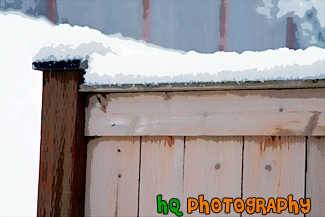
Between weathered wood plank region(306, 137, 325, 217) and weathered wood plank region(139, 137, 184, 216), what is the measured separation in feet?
0.93

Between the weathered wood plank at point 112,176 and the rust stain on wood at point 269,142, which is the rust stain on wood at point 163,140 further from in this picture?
the rust stain on wood at point 269,142

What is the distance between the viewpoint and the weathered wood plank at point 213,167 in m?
1.27

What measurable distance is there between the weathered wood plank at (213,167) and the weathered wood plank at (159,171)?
2 cm

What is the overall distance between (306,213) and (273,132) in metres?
0.18

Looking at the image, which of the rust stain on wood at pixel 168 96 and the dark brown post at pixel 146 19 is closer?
the rust stain on wood at pixel 168 96

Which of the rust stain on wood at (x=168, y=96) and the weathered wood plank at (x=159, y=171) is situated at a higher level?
the rust stain on wood at (x=168, y=96)

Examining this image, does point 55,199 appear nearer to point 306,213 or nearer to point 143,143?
point 143,143

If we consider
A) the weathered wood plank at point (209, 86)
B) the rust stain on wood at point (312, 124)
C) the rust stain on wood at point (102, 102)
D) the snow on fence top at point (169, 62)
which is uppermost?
the snow on fence top at point (169, 62)

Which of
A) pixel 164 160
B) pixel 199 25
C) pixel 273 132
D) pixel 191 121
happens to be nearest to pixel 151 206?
pixel 164 160

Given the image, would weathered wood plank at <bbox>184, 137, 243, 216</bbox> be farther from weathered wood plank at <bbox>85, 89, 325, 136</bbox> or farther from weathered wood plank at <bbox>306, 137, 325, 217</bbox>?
weathered wood plank at <bbox>306, 137, 325, 217</bbox>

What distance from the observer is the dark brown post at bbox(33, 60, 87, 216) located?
136 centimetres

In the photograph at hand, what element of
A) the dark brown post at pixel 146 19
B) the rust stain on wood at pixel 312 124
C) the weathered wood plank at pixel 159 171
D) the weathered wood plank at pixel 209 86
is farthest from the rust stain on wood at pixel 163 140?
the dark brown post at pixel 146 19

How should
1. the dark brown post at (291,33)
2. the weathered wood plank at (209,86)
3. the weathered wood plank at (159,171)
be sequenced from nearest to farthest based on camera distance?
1. the weathered wood plank at (209,86)
2. the weathered wood plank at (159,171)
3. the dark brown post at (291,33)

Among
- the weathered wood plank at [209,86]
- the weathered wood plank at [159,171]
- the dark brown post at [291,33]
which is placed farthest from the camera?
the dark brown post at [291,33]
